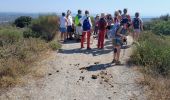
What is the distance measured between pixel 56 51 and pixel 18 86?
551 centimetres

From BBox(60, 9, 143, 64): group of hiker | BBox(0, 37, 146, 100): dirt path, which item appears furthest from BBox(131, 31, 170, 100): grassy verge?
BBox(60, 9, 143, 64): group of hiker

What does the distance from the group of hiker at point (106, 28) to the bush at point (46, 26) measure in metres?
2.82

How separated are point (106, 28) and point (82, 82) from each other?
561 cm

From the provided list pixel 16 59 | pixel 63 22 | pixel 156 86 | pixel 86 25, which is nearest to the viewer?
pixel 156 86

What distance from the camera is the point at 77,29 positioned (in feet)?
59.8

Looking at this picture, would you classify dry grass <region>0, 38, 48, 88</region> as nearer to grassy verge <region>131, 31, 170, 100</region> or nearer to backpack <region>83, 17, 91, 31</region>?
backpack <region>83, 17, 91, 31</region>

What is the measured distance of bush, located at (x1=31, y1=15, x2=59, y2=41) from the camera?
2275 centimetres

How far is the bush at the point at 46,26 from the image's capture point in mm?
22750

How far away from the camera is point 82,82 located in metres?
11.1

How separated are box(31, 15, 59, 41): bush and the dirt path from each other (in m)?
8.32

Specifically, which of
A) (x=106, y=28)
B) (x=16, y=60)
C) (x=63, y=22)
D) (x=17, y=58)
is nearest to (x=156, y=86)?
(x=16, y=60)

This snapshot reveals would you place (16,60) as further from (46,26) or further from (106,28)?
(46,26)

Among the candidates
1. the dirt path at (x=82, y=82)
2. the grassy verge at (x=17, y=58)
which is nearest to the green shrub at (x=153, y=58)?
the dirt path at (x=82, y=82)

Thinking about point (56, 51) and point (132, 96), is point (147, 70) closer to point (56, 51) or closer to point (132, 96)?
point (132, 96)
